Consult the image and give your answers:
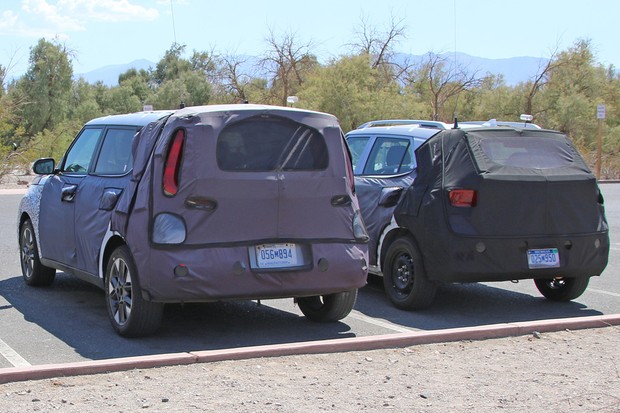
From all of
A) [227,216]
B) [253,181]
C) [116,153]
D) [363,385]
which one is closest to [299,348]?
[363,385]

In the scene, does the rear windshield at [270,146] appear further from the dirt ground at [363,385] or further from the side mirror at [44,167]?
the side mirror at [44,167]

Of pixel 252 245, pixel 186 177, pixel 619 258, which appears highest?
pixel 186 177

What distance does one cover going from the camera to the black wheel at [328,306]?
8.31m

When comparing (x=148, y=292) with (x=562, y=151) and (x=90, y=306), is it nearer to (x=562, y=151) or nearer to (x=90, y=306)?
(x=90, y=306)

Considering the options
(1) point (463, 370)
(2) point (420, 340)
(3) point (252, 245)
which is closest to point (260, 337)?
(3) point (252, 245)

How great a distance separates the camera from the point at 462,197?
870 cm

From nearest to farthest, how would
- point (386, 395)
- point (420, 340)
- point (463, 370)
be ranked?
1. point (386, 395)
2. point (463, 370)
3. point (420, 340)

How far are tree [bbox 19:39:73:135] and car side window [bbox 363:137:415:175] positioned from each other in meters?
30.9

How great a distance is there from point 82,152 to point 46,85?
31440 millimetres

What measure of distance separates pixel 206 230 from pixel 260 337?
112 centimetres

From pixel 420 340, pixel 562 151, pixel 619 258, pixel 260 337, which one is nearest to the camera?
pixel 420 340

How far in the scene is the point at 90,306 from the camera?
9.20 metres

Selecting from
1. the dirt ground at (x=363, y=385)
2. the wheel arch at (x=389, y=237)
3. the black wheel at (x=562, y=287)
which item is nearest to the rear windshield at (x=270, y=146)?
the dirt ground at (x=363, y=385)

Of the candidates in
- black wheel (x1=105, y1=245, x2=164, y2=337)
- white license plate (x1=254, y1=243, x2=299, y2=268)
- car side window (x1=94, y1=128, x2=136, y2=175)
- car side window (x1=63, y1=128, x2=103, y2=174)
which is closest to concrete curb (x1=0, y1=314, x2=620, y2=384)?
white license plate (x1=254, y1=243, x2=299, y2=268)
